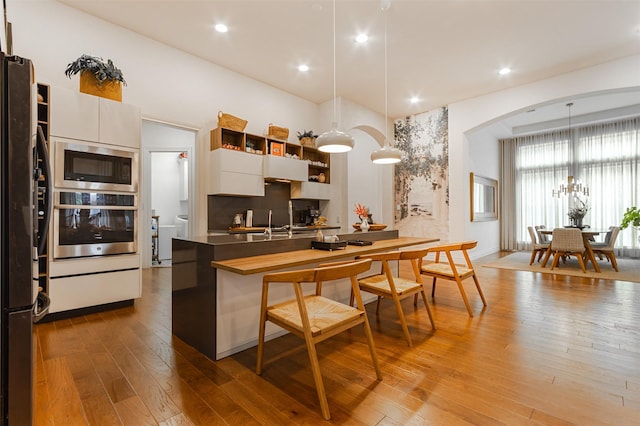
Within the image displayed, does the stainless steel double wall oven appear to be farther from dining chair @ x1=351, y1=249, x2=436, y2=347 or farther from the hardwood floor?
dining chair @ x1=351, y1=249, x2=436, y2=347

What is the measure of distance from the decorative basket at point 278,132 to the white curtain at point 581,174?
274 inches

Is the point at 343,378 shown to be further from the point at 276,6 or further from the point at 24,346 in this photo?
the point at 276,6

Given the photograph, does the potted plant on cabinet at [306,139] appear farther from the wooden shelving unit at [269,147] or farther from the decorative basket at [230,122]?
the decorative basket at [230,122]

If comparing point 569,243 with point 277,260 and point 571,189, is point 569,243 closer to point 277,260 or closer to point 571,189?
point 571,189

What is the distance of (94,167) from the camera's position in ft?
10.5

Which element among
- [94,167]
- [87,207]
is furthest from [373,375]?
[94,167]

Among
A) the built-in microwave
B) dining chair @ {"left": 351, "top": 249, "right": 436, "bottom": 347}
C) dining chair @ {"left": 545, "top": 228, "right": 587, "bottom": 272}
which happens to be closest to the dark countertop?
dining chair @ {"left": 351, "top": 249, "right": 436, "bottom": 347}

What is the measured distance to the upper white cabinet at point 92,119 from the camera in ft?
9.77

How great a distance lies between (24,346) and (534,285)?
5428mm

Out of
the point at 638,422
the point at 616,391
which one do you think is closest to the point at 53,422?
the point at 638,422

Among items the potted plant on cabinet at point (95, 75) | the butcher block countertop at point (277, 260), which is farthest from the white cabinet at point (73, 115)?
the butcher block countertop at point (277, 260)

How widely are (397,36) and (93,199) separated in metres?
4.18

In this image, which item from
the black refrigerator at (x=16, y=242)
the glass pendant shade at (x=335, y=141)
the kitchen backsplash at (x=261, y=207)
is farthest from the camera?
the kitchen backsplash at (x=261, y=207)

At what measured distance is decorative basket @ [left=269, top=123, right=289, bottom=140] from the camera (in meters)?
5.25
